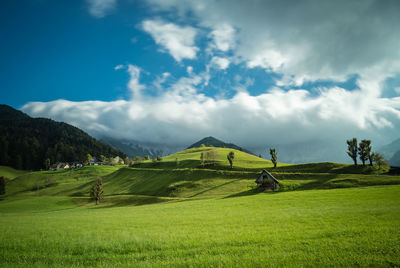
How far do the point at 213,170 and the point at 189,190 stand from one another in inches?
1071

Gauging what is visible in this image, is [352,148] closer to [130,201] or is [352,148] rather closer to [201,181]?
[201,181]

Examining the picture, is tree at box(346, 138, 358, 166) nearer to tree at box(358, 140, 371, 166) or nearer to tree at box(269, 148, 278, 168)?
tree at box(358, 140, 371, 166)

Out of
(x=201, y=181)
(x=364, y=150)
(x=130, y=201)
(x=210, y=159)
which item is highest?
(x=364, y=150)

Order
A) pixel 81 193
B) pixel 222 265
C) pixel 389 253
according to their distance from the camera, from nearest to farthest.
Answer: pixel 222 265, pixel 389 253, pixel 81 193

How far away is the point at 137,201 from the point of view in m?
69.4

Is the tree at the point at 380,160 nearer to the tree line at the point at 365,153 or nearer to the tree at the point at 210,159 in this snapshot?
the tree line at the point at 365,153

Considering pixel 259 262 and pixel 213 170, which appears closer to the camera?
pixel 259 262

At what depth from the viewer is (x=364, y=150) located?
80.8 meters

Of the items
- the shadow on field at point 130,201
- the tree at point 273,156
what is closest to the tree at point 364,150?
the tree at point 273,156

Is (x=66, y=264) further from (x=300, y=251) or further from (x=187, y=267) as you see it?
(x=300, y=251)

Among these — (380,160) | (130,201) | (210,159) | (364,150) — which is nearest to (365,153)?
(364,150)

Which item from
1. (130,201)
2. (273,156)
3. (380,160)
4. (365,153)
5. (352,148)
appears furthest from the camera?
(273,156)

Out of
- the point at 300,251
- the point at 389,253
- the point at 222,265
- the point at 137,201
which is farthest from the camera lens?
the point at 137,201

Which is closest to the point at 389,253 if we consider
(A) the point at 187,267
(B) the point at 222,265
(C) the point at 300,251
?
(C) the point at 300,251
